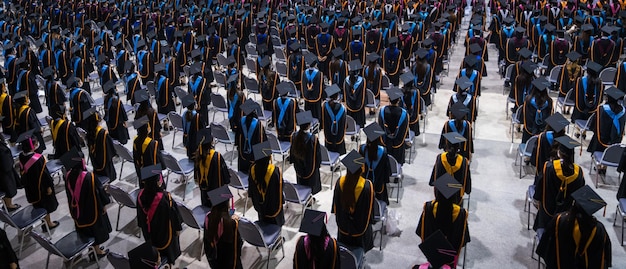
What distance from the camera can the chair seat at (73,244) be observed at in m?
5.24

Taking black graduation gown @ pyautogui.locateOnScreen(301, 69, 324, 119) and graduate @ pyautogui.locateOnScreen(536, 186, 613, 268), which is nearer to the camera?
graduate @ pyautogui.locateOnScreen(536, 186, 613, 268)

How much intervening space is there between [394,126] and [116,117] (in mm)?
4375

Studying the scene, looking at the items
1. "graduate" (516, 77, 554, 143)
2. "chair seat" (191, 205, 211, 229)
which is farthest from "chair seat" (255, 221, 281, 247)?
"graduate" (516, 77, 554, 143)

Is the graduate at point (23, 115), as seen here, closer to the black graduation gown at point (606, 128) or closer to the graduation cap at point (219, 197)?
the graduation cap at point (219, 197)

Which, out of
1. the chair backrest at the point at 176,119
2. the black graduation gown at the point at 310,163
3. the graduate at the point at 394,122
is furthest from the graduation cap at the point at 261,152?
the chair backrest at the point at 176,119

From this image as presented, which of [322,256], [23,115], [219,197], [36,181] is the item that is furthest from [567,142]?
[23,115]

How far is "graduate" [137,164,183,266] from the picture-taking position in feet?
16.8

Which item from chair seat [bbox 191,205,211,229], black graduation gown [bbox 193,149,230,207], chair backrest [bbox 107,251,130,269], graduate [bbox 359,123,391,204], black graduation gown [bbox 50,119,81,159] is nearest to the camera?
chair backrest [bbox 107,251,130,269]

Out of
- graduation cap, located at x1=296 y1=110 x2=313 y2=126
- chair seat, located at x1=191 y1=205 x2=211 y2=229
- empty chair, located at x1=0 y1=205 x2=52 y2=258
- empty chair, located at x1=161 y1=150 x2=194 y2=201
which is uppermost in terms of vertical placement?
graduation cap, located at x1=296 y1=110 x2=313 y2=126

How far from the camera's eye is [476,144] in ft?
27.7

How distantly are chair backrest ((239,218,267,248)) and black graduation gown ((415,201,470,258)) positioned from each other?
1.54m

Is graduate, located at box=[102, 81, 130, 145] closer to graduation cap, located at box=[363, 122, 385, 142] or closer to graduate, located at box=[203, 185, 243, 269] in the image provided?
graduate, located at box=[203, 185, 243, 269]

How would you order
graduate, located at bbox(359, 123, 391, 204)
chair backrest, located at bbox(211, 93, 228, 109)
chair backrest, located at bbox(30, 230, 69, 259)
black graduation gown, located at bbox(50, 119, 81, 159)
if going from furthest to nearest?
chair backrest, located at bbox(211, 93, 228, 109), black graduation gown, located at bbox(50, 119, 81, 159), graduate, located at bbox(359, 123, 391, 204), chair backrest, located at bbox(30, 230, 69, 259)

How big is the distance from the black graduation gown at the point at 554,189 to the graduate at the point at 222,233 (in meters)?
3.15
